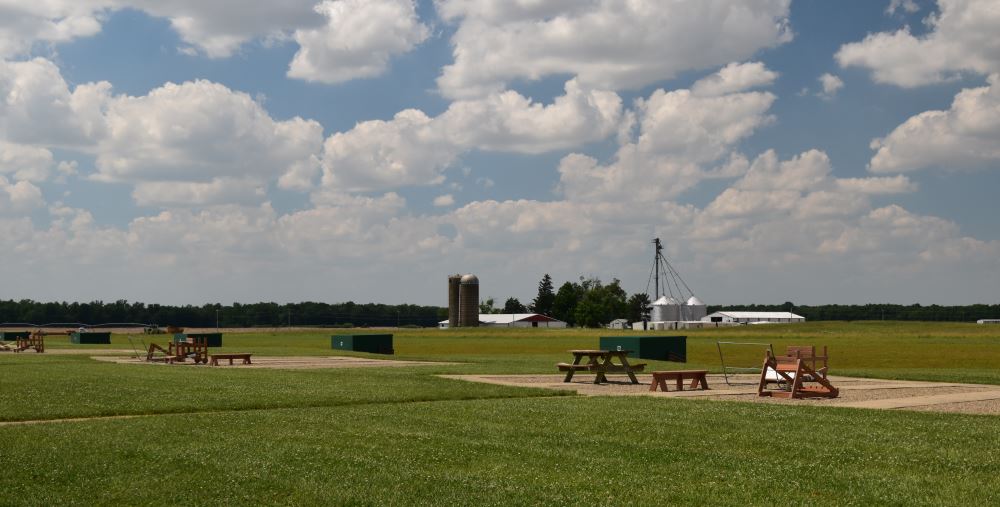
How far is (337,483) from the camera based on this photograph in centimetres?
Result: 1104

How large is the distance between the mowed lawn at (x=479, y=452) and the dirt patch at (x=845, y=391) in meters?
2.29

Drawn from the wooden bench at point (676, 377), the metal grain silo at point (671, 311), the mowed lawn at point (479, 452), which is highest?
the metal grain silo at point (671, 311)

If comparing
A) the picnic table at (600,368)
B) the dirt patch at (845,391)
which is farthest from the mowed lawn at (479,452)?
the picnic table at (600,368)

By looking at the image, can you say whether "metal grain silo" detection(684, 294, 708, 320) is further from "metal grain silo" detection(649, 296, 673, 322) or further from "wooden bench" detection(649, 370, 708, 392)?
"wooden bench" detection(649, 370, 708, 392)

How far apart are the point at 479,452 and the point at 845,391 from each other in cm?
1434

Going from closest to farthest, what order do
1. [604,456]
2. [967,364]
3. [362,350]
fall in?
[604,456], [967,364], [362,350]

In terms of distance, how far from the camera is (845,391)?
80.0ft

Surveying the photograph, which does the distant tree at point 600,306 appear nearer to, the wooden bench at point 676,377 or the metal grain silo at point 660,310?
the metal grain silo at point 660,310

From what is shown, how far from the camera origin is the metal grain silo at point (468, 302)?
17175 centimetres

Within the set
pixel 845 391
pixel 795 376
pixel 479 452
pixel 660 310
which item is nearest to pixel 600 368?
pixel 845 391

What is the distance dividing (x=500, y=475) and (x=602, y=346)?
35691 millimetres

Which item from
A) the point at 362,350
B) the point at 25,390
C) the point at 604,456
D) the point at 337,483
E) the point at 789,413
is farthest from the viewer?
the point at 362,350

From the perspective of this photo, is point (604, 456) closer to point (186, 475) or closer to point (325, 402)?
point (186, 475)

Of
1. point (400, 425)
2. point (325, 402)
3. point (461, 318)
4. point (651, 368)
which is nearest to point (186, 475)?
point (400, 425)
